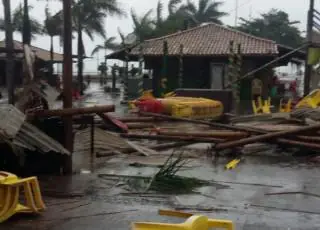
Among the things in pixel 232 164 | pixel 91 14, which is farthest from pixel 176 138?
pixel 91 14

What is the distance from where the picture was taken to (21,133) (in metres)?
8.03

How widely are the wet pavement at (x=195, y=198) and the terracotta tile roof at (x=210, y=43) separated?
17541mm

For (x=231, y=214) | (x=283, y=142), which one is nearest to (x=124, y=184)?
(x=231, y=214)

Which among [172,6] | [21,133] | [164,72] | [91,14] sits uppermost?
[172,6]

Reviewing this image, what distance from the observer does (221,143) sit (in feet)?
36.4

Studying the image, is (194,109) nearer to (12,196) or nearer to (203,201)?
(203,201)

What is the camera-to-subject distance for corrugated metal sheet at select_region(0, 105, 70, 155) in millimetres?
7496

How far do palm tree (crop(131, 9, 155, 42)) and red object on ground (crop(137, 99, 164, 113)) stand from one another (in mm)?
17818

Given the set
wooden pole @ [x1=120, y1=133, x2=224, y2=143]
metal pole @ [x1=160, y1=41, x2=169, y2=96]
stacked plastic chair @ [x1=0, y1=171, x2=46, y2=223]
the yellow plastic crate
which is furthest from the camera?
metal pole @ [x1=160, y1=41, x2=169, y2=96]

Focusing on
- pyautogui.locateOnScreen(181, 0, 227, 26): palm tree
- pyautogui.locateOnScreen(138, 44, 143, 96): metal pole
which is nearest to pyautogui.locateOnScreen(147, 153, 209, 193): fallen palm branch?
pyautogui.locateOnScreen(138, 44, 143, 96): metal pole

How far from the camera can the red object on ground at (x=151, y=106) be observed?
17.6m

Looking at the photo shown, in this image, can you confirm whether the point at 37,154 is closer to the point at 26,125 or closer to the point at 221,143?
the point at 26,125

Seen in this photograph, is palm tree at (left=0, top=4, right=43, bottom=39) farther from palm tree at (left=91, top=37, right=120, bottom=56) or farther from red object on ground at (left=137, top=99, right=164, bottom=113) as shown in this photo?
red object on ground at (left=137, top=99, right=164, bottom=113)

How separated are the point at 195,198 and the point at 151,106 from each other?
10.4 m
